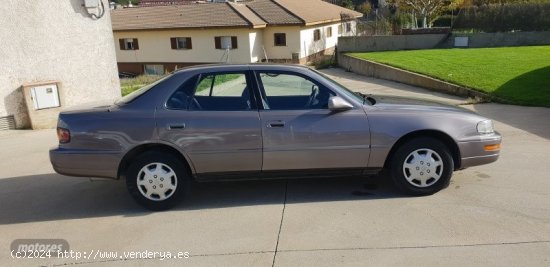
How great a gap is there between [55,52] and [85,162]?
6.43m

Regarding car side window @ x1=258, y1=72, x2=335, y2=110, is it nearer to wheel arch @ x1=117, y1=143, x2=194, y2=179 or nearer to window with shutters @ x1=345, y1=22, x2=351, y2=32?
wheel arch @ x1=117, y1=143, x2=194, y2=179

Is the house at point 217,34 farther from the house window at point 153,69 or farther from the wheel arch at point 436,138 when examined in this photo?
the wheel arch at point 436,138

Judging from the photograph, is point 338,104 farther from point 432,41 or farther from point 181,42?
point 181,42

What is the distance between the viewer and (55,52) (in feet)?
32.1

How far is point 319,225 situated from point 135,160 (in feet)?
6.38

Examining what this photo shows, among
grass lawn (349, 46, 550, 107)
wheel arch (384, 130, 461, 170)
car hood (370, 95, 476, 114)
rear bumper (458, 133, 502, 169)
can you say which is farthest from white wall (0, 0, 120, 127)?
grass lawn (349, 46, 550, 107)

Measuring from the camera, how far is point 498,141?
184 inches

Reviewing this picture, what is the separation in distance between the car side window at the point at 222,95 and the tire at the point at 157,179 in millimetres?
617

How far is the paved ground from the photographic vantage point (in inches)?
141

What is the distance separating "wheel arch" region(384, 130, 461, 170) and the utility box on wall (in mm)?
7877

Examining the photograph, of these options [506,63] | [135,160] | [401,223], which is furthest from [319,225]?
[506,63]

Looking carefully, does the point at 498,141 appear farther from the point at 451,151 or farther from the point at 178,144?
the point at 178,144

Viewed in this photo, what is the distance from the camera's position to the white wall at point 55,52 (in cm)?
908

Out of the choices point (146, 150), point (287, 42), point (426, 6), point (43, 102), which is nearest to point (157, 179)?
point (146, 150)
